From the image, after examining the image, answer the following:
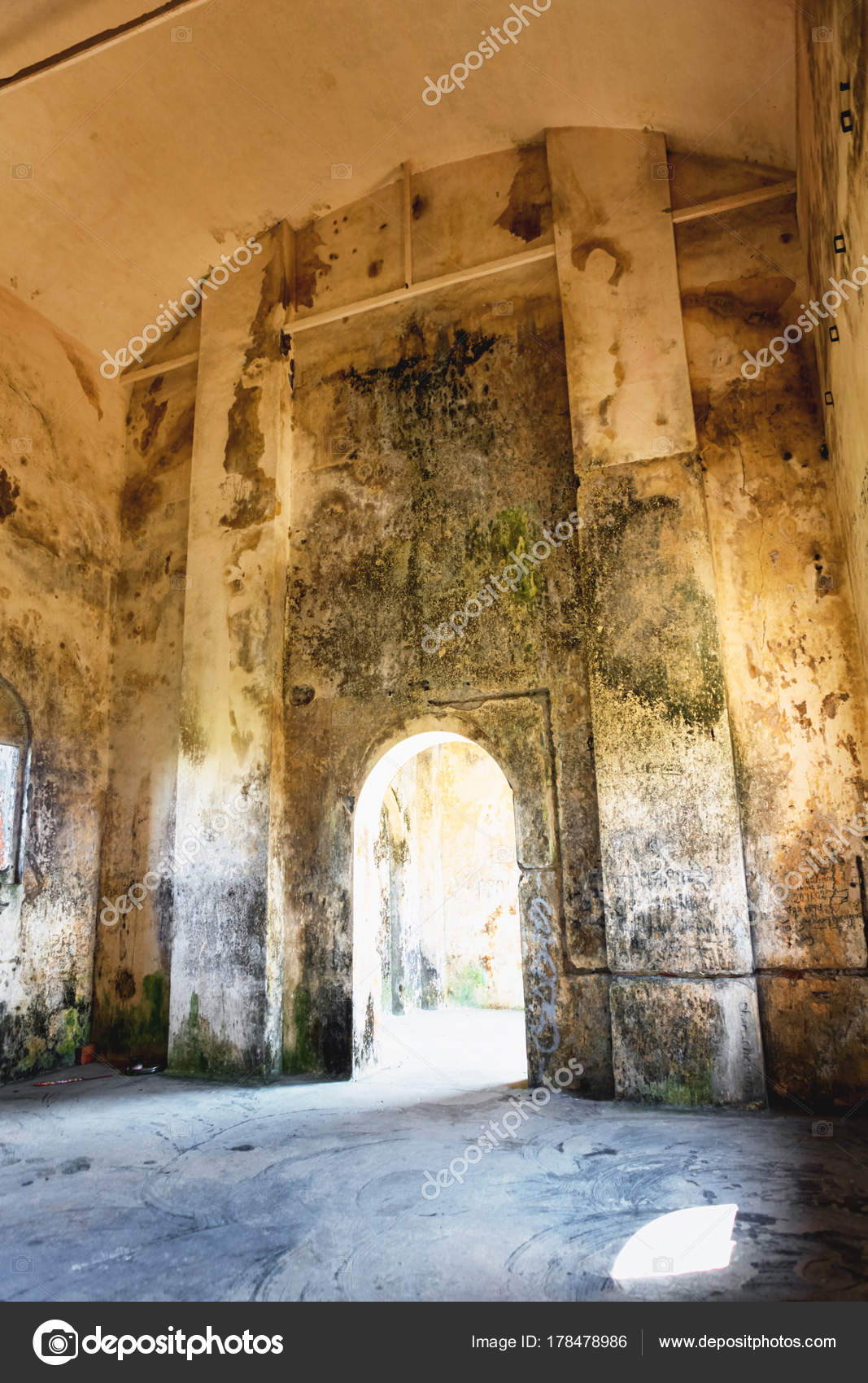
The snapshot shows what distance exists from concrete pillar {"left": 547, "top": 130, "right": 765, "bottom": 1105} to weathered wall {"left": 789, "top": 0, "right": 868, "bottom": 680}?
869 millimetres

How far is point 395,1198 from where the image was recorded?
11.6 ft

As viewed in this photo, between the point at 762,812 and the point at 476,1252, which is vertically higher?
the point at 762,812

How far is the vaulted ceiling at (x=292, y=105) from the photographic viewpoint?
5477 millimetres

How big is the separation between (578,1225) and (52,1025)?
5023 mm

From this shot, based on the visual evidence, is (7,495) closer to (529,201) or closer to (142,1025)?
(142,1025)

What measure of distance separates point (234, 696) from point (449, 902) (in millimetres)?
4791

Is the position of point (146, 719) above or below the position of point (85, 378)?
below

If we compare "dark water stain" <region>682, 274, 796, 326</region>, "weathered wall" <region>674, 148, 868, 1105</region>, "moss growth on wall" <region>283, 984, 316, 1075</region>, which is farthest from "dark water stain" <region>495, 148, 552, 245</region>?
"moss growth on wall" <region>283, 984, 316, 1075</region>

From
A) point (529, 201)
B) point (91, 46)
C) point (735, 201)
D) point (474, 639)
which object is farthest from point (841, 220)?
point (91, 46)

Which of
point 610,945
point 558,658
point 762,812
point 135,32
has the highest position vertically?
point 135,32

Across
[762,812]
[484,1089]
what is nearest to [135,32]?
[762,812]
